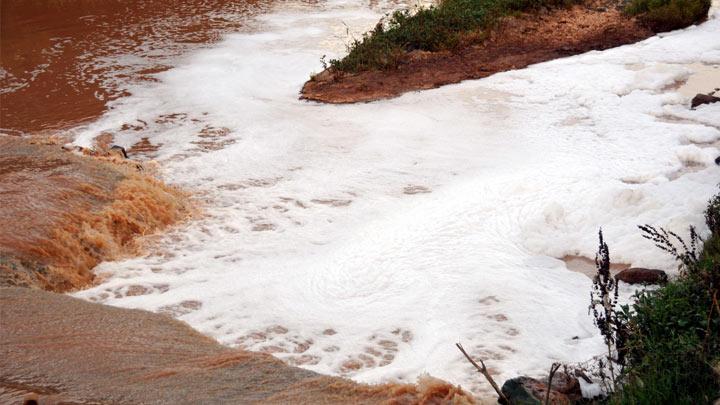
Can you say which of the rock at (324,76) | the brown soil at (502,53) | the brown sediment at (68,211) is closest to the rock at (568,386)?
the brown sediment at (68,211)

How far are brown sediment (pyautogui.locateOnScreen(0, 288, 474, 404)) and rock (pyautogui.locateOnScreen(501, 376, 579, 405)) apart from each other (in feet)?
0.85

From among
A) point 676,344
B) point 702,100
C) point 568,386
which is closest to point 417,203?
point 568,386

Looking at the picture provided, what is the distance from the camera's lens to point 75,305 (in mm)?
5586

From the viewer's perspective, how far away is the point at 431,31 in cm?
1254

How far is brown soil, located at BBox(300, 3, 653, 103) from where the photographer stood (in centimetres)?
1138

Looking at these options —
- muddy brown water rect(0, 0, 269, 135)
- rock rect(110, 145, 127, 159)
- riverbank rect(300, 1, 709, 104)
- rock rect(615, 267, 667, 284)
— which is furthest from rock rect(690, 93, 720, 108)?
muddy brown water rect(0, 0, 269, 135)

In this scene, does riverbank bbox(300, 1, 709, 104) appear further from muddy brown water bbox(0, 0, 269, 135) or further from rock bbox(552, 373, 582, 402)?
rock bbox(552, 373, 582, 402)

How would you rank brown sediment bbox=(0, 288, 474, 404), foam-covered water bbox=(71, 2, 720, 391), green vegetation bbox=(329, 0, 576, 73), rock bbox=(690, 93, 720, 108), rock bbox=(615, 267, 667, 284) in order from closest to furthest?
brown sediment bbox=(0, 288, 474, 404) → foam-covered water bbox=(71, 2, 720, 391) → rock bbox=(615, 267, 667, 284) → rock bbox=(690, 93, 720, 108) → green vegetation bbox=(329, 0, 576, 73)

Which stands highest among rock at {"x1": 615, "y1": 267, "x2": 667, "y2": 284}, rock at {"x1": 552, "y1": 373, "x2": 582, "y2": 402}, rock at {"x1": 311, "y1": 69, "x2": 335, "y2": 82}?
rock at {"x1": 311, "y1": 69, "x2": 335, "y2": 82}

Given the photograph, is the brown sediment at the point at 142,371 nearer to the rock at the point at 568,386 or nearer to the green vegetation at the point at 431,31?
the rock at the point at 568,386

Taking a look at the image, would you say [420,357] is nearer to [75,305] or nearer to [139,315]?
[139,315]

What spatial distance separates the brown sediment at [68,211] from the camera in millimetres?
6492

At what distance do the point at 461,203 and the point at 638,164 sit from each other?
82.6 inches

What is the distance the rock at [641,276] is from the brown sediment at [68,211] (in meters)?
4.23
